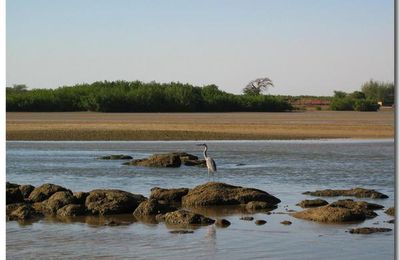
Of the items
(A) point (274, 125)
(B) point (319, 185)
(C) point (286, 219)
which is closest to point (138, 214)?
(C) point (286, 219)

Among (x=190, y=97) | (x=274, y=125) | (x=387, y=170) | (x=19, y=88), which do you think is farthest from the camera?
(x=19, y=88)

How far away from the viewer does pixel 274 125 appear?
43125 mm

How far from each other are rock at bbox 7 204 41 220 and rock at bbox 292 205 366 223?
4.69m

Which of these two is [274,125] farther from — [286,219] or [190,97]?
[286,219]

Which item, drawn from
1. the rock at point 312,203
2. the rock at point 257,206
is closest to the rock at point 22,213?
the rock at point 257,206

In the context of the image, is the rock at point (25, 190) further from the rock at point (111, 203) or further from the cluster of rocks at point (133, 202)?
the rock at point (111, 203)

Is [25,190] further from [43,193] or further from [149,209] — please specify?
[149,209]

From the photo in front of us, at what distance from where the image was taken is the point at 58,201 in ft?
45.9

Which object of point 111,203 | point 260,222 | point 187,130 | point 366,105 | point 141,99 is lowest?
point 260,222

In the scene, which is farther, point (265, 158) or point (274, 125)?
point (274, 125)

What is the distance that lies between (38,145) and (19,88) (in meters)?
42.9

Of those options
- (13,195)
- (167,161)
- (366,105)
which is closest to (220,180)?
(167,161)

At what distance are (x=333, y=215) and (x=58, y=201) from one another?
4939 millimetres

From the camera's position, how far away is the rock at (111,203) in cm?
1373
